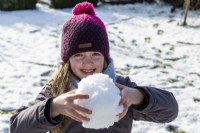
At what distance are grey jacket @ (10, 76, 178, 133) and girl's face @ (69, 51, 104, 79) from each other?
18 cm

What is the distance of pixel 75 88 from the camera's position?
1982 mm

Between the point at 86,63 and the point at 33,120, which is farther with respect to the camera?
the point at 86,63

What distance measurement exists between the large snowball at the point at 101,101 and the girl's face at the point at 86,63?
1.12 ft

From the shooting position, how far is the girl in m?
1.74

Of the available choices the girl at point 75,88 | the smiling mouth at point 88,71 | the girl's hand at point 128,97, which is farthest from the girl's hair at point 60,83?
the girl's hand at point 128,97

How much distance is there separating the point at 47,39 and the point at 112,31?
1.61 meters

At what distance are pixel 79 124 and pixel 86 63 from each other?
1.03ft

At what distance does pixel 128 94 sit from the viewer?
5.46 ft

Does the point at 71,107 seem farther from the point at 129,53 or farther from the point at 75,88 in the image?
the point at 129,53

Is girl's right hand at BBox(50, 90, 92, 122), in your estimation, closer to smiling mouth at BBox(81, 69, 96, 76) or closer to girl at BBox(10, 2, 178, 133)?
girl at BBox(10, 2, 178, 133)

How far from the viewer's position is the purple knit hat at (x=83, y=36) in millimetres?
1960

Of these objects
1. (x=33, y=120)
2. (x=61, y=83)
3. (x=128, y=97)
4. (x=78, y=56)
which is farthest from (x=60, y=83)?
(x=128, y=97)

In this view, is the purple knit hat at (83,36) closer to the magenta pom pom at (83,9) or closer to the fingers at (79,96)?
the magenta pom pom at (83,9)

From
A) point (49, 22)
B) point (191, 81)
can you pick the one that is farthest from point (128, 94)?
point (49, 22)
